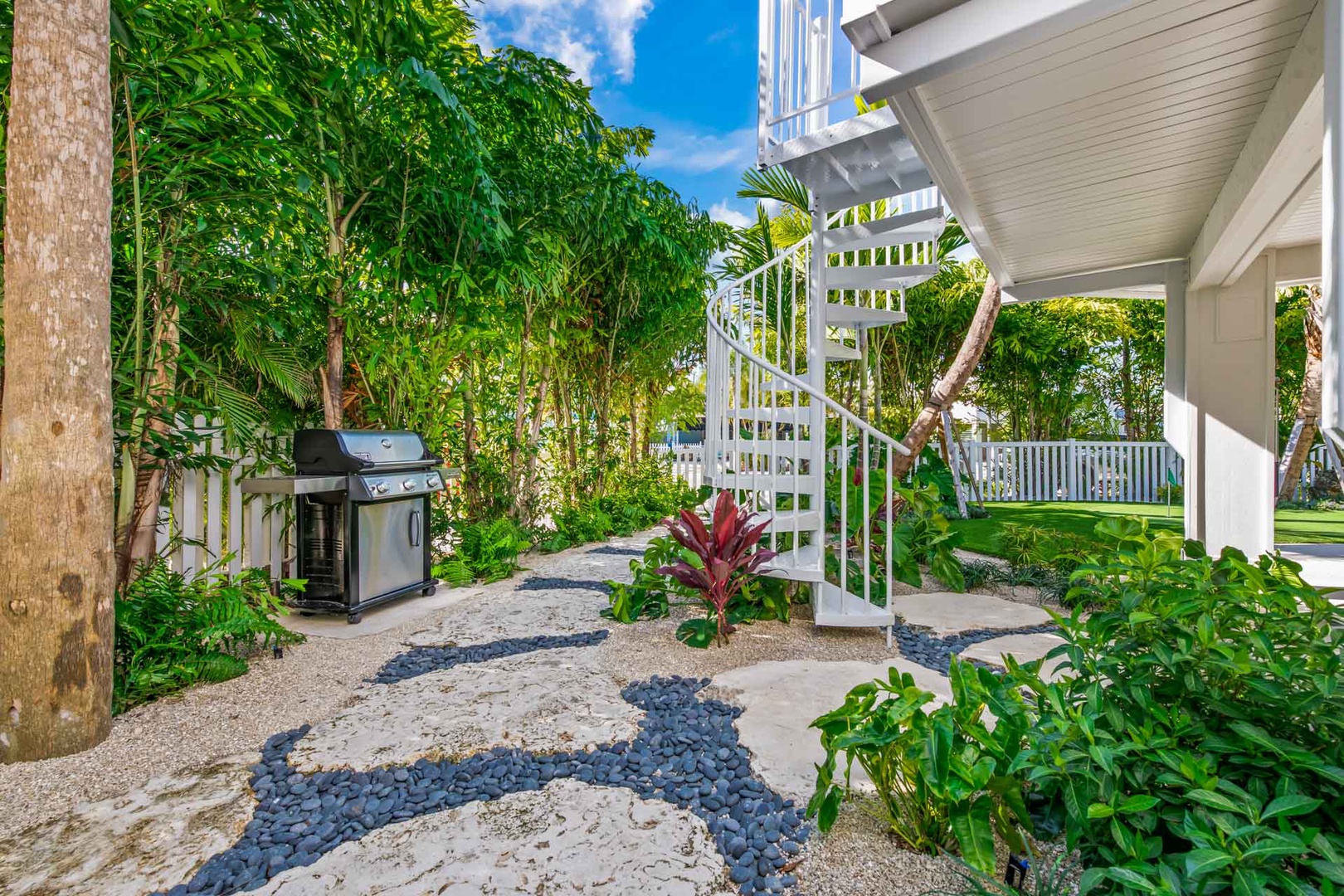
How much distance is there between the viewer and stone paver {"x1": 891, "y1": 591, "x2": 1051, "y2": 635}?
2.84 metres

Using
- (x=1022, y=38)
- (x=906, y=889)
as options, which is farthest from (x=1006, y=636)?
(x=1022, y=38)

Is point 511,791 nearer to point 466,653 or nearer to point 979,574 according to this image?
point 466,653

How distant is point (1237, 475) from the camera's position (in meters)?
2.98

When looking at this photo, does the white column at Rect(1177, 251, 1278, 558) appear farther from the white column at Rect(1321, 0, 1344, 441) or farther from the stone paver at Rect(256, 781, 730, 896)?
the stone paver at Rect(256, 781, 730, 896)

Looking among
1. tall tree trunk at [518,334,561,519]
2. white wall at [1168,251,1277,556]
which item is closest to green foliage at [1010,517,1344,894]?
white wall at [1168,251,1277,556]

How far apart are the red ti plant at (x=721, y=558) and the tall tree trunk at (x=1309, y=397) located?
15.2ft

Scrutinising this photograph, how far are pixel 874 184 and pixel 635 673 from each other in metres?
2.65

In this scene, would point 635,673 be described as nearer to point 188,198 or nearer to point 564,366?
point 188,198

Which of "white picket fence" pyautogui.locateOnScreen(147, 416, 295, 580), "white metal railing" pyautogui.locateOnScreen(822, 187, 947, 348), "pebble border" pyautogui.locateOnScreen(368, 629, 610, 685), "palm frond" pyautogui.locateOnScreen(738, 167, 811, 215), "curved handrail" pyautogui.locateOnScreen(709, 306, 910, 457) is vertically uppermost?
"palm frond" pyautogui.locateOnScreen(738, 167, 811, 215)

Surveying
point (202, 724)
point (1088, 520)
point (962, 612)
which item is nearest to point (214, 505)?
point (202, 724)

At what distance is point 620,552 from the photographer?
469 centimetres

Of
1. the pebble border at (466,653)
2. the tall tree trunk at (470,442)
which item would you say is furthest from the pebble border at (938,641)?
the tall tree trunk at (470,442)

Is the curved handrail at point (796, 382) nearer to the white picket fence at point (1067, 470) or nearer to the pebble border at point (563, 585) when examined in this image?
the pebble border at point (563, 585)

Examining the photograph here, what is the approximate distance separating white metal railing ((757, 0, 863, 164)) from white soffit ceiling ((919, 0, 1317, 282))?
3.10 ft
